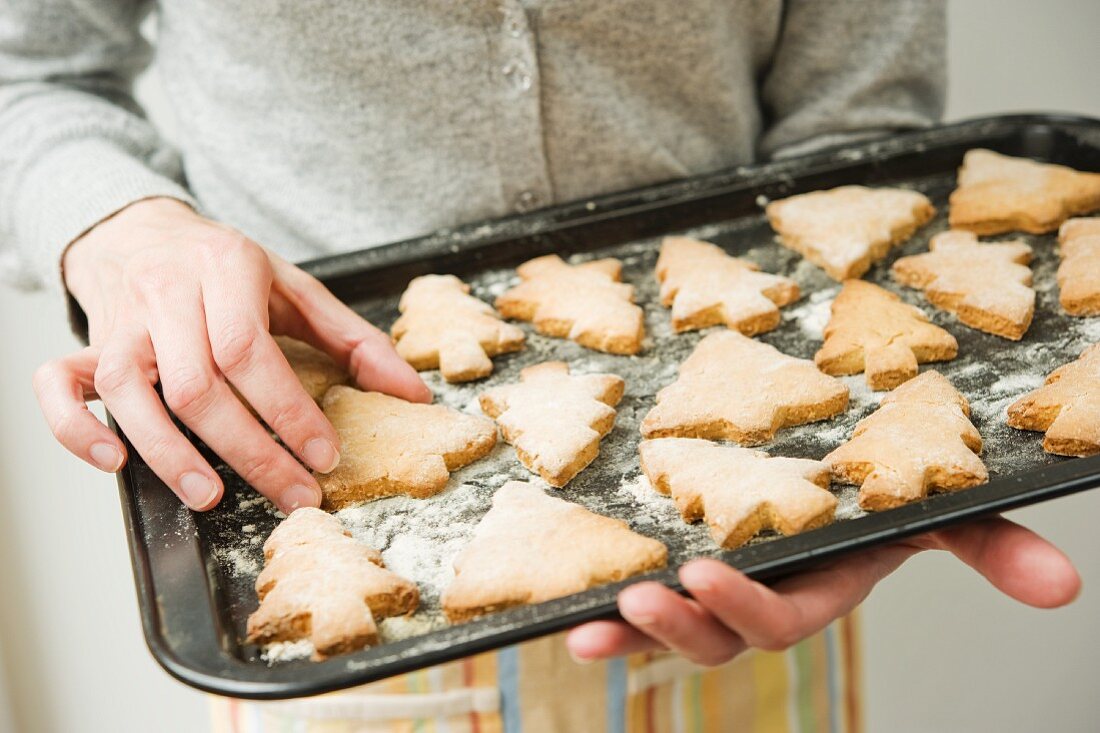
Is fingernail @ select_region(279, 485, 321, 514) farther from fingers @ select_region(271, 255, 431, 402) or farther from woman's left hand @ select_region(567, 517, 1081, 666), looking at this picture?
woman's left hand @ select_region(567, 517, 1081, 666)

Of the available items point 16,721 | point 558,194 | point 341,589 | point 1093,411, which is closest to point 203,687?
point 341,589

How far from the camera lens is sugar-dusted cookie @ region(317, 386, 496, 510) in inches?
43.5

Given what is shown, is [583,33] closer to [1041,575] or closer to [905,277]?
[905,277]

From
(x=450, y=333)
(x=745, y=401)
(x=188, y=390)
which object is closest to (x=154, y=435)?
(x=188, y=390)

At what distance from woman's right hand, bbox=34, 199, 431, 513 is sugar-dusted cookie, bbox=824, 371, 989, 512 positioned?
20.8 inches

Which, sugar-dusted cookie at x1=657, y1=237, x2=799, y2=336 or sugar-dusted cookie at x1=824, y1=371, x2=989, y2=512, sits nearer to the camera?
sugar-dusted cookie at x1=824, y1=371, x2=989, y2=512

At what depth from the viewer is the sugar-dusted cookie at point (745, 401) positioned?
115 cm

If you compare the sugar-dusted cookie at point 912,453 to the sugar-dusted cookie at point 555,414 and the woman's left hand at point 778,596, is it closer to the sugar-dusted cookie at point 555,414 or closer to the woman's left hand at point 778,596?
the woman's left hand at point 778,596

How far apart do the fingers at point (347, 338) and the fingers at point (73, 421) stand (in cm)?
25

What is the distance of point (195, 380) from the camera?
106 centimetres

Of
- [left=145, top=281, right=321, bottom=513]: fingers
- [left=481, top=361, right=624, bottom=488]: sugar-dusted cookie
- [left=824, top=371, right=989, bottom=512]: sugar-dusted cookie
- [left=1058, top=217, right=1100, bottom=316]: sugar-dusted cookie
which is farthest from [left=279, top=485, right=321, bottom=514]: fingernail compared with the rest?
[left=1058, top=217, right=1100, bottom=316]: sugar-dusted cookie

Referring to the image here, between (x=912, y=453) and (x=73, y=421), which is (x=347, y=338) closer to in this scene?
(x=73, y=421)

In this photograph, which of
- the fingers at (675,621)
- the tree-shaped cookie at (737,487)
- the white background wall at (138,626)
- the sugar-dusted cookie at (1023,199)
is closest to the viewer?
the fingers at (675,621)

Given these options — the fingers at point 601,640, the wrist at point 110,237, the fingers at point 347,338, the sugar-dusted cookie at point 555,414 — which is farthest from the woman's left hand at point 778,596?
the wrist at point 110,237
